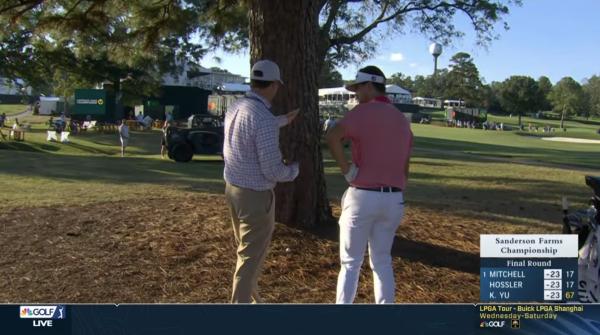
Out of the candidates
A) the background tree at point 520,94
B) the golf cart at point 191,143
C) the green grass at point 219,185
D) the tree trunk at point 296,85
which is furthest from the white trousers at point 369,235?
the background tree at point 520,94

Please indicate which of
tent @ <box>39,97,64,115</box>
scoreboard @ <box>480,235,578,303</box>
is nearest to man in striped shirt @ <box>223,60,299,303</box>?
scoreboard @ <box>480,235,578,303</box>

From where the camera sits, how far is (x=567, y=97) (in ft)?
335

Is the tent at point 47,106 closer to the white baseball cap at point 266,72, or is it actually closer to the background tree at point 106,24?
the background tree at point 106,24

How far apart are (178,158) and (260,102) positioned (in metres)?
14.8

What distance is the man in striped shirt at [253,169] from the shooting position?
12.2ft

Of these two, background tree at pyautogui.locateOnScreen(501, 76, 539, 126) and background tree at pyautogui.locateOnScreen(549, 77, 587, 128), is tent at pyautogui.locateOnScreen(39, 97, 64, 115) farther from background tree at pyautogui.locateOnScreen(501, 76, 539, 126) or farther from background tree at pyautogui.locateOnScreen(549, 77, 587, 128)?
background tree at pyautogui.locateOnScreen(549, 77, 587, 128)

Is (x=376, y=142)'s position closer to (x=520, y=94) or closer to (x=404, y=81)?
(x=520, y=94)

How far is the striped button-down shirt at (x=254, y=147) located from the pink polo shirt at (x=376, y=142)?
1.43 feet

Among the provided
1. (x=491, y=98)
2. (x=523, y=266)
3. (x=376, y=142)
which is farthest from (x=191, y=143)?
(x=491, y=98)

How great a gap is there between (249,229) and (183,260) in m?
1.80

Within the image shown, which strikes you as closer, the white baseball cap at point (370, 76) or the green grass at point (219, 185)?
the white baseball cap at point (370, 76)

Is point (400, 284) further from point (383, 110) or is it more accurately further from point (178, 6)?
point (178, 6)

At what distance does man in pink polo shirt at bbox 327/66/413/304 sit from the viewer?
3.76m

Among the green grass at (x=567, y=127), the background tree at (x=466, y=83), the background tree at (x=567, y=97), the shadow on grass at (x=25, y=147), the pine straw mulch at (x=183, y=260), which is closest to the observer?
the pine straw mulch at (x=183, y=260)
